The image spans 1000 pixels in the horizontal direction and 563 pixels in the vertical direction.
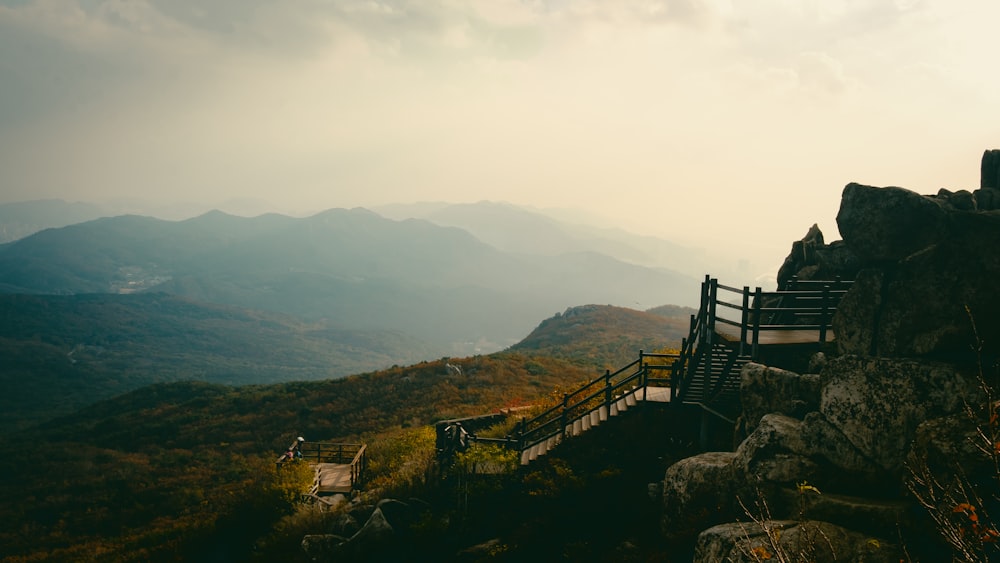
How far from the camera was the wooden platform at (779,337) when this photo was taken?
1262cm

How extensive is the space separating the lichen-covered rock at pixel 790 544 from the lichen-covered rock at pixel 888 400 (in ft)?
6.53

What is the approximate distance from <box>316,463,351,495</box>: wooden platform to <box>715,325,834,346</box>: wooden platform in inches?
619

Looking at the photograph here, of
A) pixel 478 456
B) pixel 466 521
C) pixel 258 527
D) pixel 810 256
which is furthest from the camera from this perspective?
pixel 258 527

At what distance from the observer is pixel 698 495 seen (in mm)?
10656

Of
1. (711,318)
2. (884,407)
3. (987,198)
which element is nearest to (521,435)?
(711,318)

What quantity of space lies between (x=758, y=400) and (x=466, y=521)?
841 centimetres

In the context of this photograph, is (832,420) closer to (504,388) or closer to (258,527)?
(258,527)

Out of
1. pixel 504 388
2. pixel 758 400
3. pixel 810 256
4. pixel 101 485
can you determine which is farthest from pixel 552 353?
pixel 758 400

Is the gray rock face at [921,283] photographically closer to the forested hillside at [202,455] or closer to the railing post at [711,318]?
the railing post at [711,318]

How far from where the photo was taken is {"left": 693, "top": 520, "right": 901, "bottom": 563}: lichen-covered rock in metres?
7.09

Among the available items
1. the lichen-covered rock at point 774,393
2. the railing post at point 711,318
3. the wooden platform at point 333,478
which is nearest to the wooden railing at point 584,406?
the railing post at point 711,318

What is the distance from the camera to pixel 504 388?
1614 inches

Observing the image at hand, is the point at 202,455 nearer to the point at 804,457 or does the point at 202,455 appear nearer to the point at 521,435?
the point at 521,435

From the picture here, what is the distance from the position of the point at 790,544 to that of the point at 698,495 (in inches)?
134
